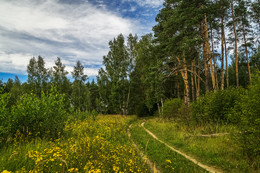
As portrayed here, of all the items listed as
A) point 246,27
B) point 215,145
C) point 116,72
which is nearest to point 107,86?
point 116,72

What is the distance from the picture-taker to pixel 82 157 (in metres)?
4.41

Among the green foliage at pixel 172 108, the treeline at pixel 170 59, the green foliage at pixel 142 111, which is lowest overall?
the green foliage at pixel 142 111

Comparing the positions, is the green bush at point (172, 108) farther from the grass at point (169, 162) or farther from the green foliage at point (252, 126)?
the green foliage at point (252, 126)

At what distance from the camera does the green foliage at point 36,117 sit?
19.9 feet

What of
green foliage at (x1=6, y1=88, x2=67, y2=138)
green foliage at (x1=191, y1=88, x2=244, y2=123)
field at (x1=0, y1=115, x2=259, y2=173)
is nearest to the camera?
field at (x1=0, y1=115, x2=259, y2=173)

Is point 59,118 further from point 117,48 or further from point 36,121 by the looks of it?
point 117,48

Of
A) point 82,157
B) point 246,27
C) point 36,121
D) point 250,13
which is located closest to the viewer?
point 82,157

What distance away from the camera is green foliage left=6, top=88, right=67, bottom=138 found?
6059 millimetres

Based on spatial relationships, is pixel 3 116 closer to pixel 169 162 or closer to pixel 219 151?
pixel 169 162

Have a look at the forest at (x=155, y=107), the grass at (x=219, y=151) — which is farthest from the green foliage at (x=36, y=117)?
the grass at (x=219, y=151)

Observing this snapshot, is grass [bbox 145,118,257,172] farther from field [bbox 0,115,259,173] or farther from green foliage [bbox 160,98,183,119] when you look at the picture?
green foliage [bbox 160,98,183,119]

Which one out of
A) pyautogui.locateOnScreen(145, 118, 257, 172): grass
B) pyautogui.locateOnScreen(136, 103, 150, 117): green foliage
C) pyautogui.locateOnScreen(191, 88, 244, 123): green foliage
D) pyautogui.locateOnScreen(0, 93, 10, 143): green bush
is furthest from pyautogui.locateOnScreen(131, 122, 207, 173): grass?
pyautogui.locateOnScreen(136, 103, 150, 117): green foliage

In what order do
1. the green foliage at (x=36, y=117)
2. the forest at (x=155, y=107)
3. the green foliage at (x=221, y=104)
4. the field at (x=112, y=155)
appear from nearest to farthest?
the field at (x=112, y=155), the forest at (x=155, y=107), the green foliage at (x=36, y=117), the green foliage at (x=221, y=104)

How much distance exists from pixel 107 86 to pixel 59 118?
21.3 m
